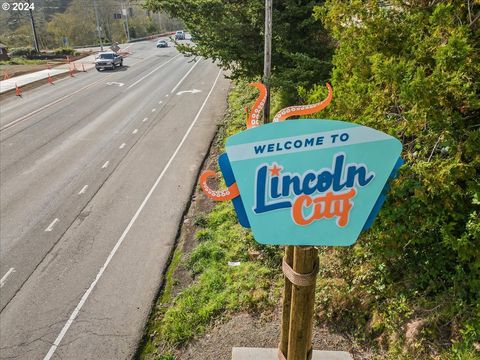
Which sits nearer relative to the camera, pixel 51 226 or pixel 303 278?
pixel 303 278

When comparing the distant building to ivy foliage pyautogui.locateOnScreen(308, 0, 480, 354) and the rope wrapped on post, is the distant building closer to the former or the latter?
ivy foliage pyautogui.locateOnScreen(308, 0, 480, 354)

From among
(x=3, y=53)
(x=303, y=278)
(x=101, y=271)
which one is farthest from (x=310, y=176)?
(x=3, y=53)

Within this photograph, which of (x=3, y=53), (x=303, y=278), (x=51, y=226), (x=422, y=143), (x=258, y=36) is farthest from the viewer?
(x=3, y=53)

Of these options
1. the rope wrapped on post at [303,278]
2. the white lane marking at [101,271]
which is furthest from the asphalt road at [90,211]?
the rope wrapped on post at [303,278]

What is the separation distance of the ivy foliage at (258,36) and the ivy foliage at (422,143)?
463 centimetres

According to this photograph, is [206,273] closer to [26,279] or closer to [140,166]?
[26,279]

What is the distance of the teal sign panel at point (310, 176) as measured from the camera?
8.68 feet

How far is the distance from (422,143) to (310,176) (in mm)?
3099

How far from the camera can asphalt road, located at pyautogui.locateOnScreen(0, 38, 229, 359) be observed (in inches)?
310

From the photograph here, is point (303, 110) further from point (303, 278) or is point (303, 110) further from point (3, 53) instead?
point (3, 53)

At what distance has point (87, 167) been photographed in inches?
601

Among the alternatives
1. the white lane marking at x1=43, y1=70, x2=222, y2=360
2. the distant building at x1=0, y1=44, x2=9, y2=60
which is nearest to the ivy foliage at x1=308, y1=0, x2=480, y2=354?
the white lane marking at x1=43, y1=70, x2=222, y2=360

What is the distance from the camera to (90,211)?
476 inches

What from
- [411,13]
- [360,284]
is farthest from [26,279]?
[411,13]
